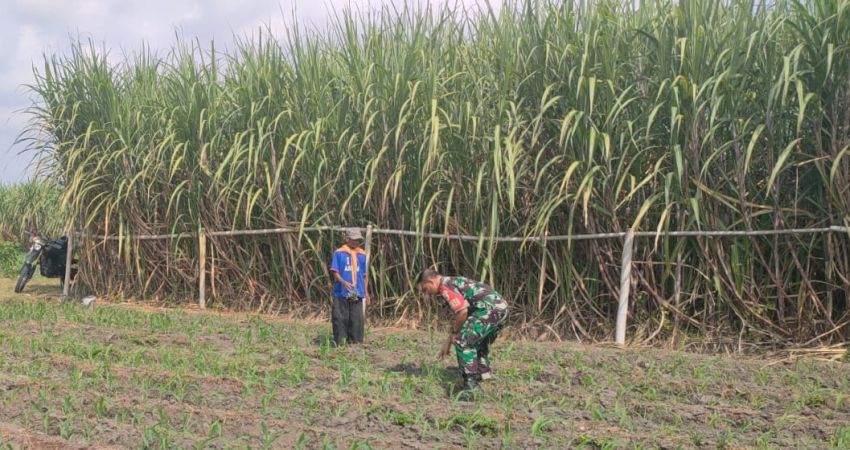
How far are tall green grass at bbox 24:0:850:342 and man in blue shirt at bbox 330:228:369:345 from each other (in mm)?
779

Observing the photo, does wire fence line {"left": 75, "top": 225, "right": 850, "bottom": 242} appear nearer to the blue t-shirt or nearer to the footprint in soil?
the blue t-shirt

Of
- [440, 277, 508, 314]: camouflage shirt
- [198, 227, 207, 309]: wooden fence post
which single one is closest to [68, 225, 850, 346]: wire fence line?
[198, 227, 207, 309]: wooden fence post

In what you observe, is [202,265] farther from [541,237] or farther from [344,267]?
[541,237]

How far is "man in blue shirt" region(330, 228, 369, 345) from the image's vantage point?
666 cm

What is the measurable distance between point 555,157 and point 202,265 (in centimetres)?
435

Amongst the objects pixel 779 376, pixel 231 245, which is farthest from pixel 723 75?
pixel 231 245

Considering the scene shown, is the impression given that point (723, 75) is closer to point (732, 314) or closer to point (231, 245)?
point (732, 314)

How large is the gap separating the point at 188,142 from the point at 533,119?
4.09m

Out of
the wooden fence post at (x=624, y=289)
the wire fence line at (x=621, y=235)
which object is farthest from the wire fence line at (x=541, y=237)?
the wooden fence post at (x=624, y=289)

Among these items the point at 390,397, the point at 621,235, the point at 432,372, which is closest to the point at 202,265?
the point at 432,372

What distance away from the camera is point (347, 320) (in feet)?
22.1

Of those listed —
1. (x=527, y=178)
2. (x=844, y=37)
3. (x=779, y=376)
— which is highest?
(x=844, y=37)

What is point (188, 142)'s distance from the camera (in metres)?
9.02

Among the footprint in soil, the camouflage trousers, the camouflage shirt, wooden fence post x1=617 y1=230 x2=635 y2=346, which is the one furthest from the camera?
wooden fence post x1=617 y1=230 x2=635 y2=346
